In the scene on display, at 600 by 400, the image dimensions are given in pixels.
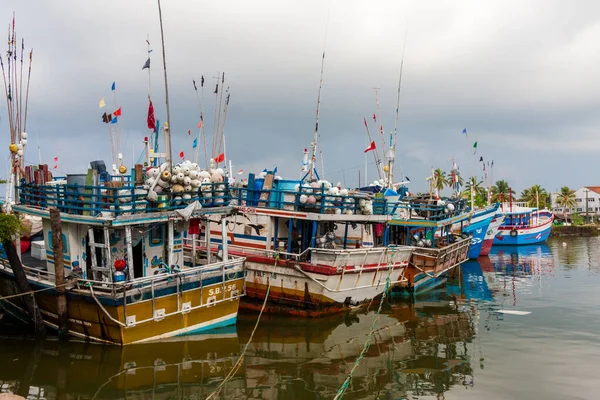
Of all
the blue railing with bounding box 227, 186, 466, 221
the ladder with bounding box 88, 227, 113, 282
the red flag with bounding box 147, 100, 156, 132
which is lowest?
the ladder with bounding box 88, 227, 113, 282

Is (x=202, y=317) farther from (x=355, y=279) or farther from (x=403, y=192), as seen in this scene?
(x=403, y=192)

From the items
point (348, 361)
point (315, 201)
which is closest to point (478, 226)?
point (315, 201)

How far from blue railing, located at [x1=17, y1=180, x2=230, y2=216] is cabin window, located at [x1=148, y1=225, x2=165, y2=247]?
951mm

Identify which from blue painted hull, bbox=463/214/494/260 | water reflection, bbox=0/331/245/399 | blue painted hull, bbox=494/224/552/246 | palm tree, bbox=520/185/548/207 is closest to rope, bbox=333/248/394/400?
water reflection, bbox=0/331/245/399

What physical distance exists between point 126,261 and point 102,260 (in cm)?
79

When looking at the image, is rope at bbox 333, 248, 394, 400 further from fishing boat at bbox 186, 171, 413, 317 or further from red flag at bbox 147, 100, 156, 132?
red flag at bbox 147, 100, 156, 132

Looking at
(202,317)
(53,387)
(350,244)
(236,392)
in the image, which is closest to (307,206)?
(350,244)

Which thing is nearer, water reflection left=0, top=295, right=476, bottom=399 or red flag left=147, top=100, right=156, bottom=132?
water reflection left=0, top=295, right=476, bottom=399

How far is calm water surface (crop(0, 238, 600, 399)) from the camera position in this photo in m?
12.3

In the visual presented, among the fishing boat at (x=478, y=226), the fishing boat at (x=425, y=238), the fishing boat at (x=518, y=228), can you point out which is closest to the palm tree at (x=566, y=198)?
the fishing boat at (x=518, y=228)

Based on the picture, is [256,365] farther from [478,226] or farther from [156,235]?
[478,226]

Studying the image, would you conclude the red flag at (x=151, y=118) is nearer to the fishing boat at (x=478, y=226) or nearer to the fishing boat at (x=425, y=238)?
the fishing boat at (x=425, y=238)

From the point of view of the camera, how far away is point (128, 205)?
1393 cm

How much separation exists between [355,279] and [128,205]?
846 cm
